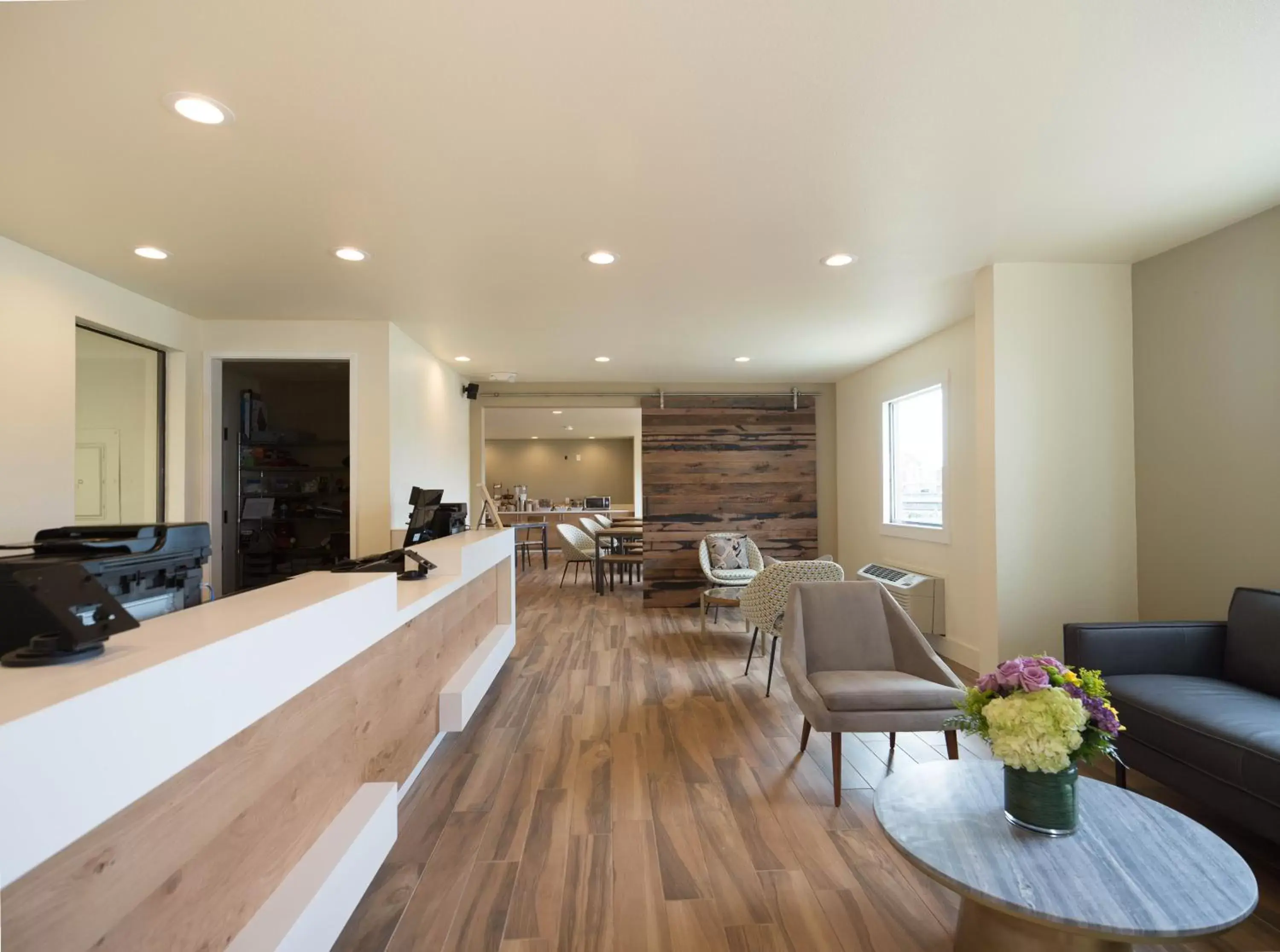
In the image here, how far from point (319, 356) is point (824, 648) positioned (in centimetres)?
382

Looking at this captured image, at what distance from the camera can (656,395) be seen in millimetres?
7258

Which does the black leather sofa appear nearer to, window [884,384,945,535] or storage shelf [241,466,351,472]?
window [884,384,945,535]

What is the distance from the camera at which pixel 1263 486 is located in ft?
9.55

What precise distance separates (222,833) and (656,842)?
1462 mm

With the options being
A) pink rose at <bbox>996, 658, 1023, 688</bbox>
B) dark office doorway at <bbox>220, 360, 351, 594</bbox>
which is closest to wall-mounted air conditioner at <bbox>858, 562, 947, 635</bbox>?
pink rose at <bbox>996, 658, 1023, 688</bbox>

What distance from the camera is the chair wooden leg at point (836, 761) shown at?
104 inches

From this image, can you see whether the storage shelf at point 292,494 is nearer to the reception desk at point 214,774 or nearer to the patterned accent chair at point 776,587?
the reception desk at point 214,774

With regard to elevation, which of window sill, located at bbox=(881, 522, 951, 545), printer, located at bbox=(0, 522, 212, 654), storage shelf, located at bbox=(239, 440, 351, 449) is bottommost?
window sill, located at bbox=(881, 522, 951, 545)

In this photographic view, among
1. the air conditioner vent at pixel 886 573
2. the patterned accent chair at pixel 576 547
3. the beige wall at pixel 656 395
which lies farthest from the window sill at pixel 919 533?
the patterned accent chair at pixel 576 547

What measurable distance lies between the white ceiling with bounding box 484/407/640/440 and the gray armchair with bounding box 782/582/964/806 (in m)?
5.58

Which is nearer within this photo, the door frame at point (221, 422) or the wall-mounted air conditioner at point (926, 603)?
the door frame at point (221, 422)

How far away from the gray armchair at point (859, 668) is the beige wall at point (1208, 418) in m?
1.44

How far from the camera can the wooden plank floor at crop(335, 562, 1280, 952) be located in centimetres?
189

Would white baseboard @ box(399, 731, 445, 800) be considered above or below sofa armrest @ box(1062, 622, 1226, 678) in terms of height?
below
